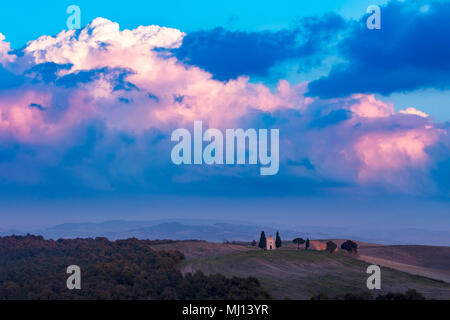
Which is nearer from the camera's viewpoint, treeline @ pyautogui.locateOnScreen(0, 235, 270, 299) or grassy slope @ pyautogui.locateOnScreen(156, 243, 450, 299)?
treeline @ pyautogui.locateOnScreen(0, 235, 270, 299)

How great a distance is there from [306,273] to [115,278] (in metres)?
25.1

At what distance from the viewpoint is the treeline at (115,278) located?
171 ft

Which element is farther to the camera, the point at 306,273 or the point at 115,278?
the point at 306,273

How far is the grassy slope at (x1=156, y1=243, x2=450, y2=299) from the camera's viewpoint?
5678cm

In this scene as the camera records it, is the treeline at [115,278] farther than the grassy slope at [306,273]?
No

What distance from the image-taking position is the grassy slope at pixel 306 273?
56.8 m

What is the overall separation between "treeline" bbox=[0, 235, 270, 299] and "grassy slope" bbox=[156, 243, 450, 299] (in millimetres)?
4740

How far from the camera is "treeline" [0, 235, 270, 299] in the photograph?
52188mm

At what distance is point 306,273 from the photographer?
68062 mm

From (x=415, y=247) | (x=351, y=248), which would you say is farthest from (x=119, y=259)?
(x=415, y=247)

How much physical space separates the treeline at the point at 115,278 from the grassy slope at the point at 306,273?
4740mm

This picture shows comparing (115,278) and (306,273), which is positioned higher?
(306,273)
